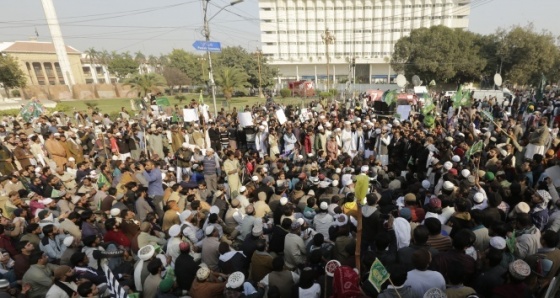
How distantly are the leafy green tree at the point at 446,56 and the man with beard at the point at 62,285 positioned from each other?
48676mm

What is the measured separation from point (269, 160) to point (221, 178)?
156 cm

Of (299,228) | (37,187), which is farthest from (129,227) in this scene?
(37,187)

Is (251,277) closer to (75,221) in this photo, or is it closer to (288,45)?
(75,221)

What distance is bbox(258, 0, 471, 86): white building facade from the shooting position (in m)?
73.6

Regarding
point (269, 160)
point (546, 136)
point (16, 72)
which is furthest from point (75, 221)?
point (16, 72)

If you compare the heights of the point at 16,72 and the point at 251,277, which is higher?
the point at 16,72

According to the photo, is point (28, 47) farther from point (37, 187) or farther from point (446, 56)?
point (446, 56)

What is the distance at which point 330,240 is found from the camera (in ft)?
15.0

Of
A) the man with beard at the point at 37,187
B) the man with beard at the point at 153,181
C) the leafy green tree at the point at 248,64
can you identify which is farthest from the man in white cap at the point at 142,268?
the leafy green tree at the point at 248,64

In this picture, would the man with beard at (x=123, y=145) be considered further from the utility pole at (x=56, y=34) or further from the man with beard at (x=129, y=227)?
the utility pole at (x=56, y=34)

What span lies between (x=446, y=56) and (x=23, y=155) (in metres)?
48.7

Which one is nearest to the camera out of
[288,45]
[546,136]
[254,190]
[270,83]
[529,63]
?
[254,190]

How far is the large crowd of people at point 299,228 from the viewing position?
3.46 meters

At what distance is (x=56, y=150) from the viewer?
10117mm
